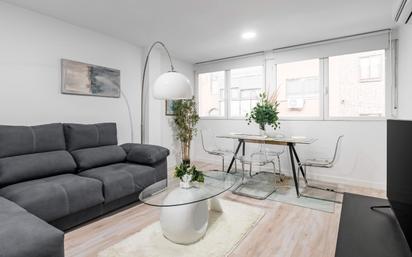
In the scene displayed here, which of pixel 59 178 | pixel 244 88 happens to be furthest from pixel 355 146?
pixel 59 178

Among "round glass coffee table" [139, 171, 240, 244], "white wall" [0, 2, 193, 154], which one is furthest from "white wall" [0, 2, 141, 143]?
"round glass coffee table" [139, 171, 240, 244]

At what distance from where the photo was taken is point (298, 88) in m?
4.20

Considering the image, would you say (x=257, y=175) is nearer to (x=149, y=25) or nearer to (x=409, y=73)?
(x=409, y=73)

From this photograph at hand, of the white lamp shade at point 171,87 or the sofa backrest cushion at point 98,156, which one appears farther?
the sofa backrest cushion at point 98,156

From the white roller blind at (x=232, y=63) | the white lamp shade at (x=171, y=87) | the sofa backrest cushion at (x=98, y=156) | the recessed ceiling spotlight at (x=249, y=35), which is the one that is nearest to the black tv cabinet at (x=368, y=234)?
the white lamp shade at (x=171, y=87)

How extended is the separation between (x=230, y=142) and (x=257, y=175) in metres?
1.08

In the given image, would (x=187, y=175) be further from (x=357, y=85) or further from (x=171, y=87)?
(x=357, y=85)

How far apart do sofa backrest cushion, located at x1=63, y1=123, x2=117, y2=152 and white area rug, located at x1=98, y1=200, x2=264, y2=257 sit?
1424mm

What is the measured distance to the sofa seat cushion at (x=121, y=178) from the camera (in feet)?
8.05

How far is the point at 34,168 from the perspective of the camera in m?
2.26

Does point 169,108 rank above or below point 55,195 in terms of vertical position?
above

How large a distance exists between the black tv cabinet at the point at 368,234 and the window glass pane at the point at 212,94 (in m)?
3.86

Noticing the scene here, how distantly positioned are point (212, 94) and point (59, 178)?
3819 millimetres

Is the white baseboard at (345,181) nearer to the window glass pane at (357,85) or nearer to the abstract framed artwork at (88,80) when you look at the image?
the window glass pane at (357,85)
